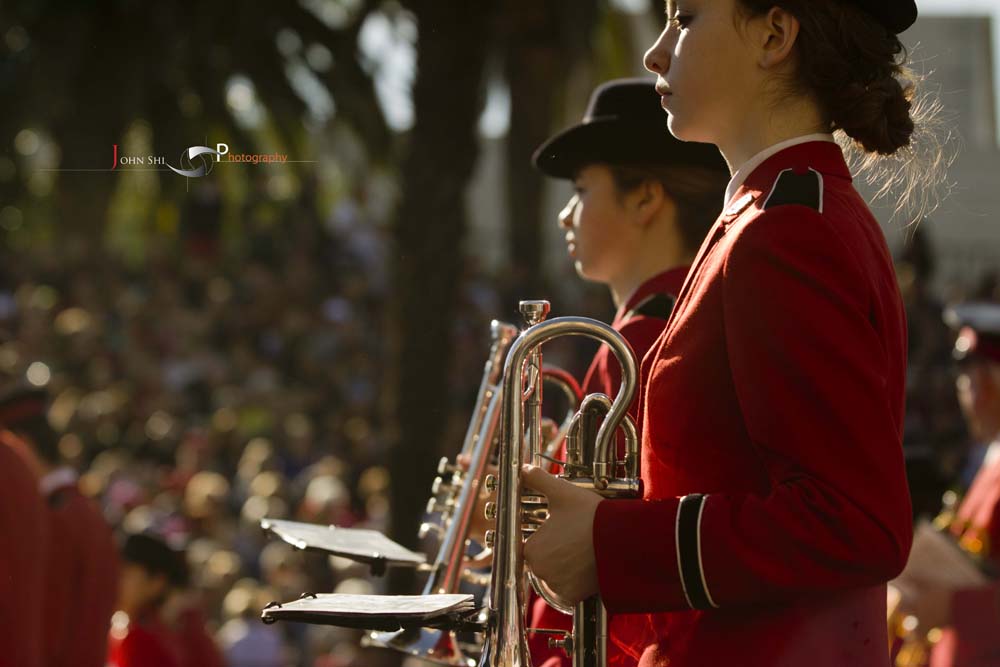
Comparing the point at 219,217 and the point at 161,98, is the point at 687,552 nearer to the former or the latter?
the point at 161,98

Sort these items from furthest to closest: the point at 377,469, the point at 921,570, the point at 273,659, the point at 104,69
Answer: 1. the point at 104,69
2. the point at 377,469
3. the point at 273,659
4. the point at 921,570

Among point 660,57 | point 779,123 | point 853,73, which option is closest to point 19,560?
point 660,57

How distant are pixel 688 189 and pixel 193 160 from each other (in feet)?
3.72

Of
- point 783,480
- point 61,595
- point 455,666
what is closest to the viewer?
point 783,480

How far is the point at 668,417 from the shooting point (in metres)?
2.15

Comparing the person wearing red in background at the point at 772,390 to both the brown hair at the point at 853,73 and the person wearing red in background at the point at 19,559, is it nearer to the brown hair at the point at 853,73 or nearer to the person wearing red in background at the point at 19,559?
the brown hair at the point at 853,73

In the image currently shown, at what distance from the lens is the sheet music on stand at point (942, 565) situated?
4359mm

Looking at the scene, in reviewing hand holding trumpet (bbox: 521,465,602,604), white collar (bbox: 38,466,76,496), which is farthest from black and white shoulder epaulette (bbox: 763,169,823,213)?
white collar (bbox: 38,466,76,496)

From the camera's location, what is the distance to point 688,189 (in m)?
3.30

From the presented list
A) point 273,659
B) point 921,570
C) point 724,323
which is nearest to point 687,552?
point 724,323

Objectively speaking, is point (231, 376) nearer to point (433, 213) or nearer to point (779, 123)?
point (433, 213)

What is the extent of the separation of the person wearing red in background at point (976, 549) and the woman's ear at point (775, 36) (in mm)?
2552

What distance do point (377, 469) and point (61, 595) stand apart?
654 cm

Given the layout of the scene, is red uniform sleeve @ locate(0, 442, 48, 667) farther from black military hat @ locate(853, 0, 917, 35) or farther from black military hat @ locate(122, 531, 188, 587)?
black military hat @ locate(853, 0, 917, 35)
